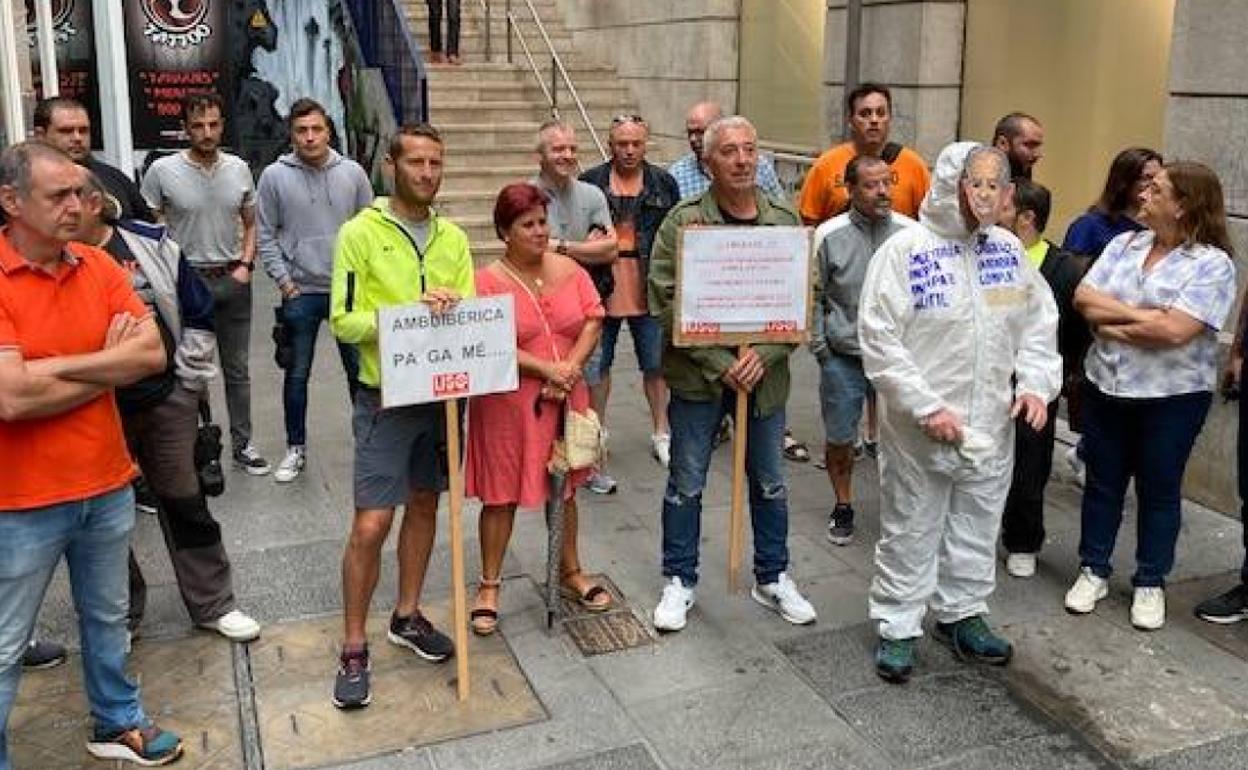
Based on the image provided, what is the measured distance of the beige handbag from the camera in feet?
15.2

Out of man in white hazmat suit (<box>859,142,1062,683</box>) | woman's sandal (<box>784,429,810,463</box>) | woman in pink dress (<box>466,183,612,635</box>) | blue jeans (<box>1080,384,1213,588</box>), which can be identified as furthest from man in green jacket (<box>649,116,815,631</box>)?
woman's sandal (<box>784,429,810,463</box>)

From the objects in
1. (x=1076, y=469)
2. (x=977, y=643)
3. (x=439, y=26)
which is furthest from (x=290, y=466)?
(x=439, y=26)

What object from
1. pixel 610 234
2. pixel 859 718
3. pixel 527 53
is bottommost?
pixel 859 718

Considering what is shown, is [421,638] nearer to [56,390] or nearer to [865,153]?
[56,390]

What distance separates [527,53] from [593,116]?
1.07m

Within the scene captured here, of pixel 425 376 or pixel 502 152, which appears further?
pixel 502 152

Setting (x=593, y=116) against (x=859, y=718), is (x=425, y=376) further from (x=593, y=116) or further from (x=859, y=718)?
(x=593, y=116)

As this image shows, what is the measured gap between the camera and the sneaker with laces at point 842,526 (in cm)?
580

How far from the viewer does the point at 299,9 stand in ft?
44.1

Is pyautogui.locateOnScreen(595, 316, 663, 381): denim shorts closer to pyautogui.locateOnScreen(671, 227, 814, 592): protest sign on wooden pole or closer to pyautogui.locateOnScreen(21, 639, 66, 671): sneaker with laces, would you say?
pyautogui.locateOnScreen(671, 227, 814, 592): protest sign on wooden pole

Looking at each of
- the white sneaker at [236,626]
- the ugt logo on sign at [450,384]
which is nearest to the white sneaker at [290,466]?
the white sneaker at [236,626]

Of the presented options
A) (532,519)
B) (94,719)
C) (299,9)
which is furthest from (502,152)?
(94,719)

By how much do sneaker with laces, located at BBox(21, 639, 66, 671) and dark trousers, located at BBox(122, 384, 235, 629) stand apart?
0.28 m

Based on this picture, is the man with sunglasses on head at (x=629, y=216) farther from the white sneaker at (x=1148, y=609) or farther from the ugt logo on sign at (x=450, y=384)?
the white sneaker at (x=1148, y=609)
